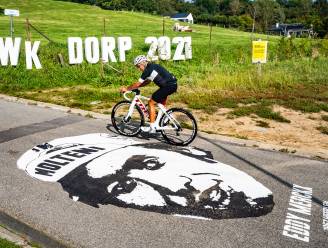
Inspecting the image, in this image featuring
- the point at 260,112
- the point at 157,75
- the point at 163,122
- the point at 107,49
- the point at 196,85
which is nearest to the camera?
the point at 157,75

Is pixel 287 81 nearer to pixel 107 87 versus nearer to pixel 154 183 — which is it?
pixel 107 87

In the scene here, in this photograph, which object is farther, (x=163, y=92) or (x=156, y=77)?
(x=163, y=92)

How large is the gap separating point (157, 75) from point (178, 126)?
1140 millimetres

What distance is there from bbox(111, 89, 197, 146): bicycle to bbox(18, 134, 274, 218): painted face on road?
0.46 meters

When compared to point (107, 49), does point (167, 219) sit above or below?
below

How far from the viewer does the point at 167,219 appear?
5004 mm

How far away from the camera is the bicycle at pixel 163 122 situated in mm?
8117

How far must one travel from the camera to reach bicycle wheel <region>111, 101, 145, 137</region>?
8773 mm

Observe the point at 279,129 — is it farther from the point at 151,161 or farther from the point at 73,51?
the point at 73,51

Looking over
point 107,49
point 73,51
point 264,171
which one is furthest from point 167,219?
point 107,49

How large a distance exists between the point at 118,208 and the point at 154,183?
34.5 inches

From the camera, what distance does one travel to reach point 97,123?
991 cm

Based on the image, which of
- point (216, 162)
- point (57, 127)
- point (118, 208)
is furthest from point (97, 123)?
point (118, 208)

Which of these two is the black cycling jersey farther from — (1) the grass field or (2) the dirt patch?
(1) the grass field
